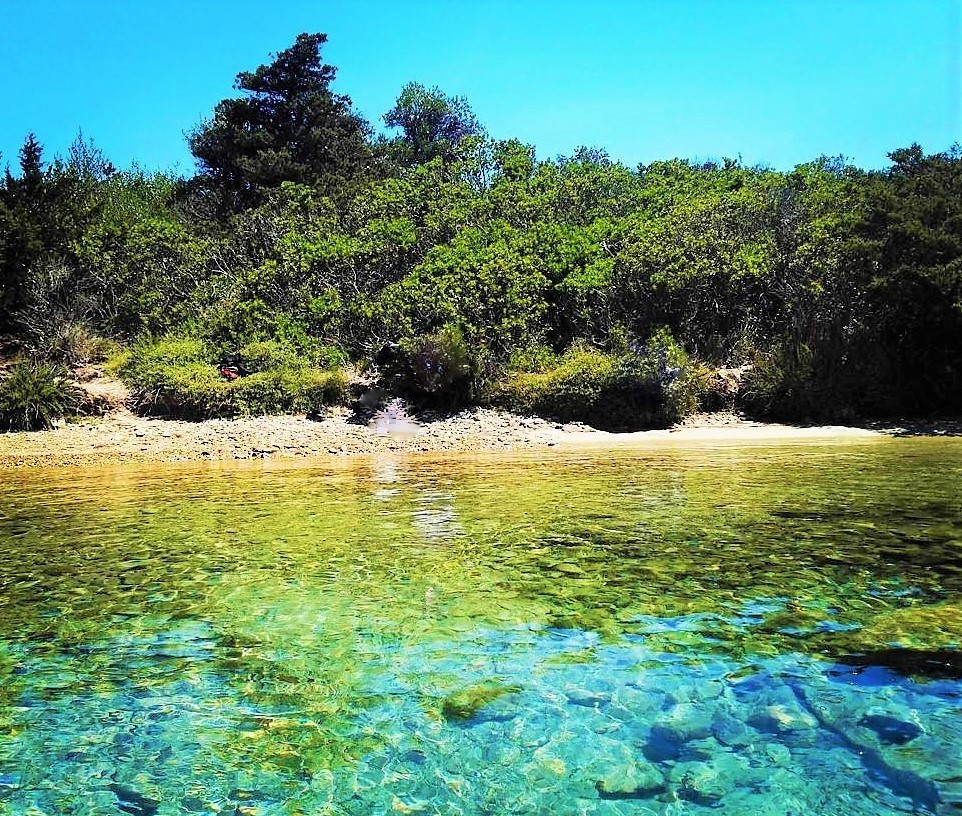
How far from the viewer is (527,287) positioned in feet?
74.5

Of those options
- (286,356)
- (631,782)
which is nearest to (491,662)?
(631,782)

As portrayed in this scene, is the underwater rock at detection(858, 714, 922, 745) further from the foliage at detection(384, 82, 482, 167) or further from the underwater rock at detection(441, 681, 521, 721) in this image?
the foliage at detection(384, 82, 482, 167)

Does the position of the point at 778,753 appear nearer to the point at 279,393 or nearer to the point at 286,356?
the point at 279,393

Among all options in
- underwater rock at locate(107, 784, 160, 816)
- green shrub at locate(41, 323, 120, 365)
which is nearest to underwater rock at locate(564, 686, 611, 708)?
underwater rock at locate(107, 784, 160, 816)

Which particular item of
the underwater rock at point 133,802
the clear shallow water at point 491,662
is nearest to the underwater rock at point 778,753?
the clear shallow water at point 491,662

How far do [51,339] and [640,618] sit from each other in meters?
23.6

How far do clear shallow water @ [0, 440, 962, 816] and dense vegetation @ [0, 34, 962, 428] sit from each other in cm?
1121

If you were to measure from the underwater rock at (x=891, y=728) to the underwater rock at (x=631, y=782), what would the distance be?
1.06 m

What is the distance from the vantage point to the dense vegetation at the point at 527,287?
1928cm

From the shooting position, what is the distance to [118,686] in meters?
4.10

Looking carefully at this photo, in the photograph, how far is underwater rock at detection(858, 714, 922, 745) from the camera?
3.33 m

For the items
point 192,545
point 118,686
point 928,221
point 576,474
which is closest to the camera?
point 118,686

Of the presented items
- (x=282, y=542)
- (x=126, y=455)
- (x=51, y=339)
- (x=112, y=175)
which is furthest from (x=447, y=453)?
(x=112, y=175)

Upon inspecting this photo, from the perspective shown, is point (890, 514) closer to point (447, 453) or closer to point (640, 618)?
point (640, 618)
